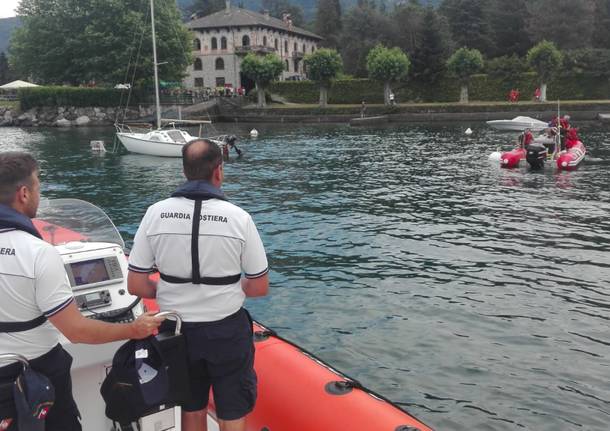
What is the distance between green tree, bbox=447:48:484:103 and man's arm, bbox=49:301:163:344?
66605 mm

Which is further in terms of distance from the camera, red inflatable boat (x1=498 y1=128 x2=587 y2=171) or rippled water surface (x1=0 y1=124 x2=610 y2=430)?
red inflatable boat (x1=498 y1=128 x2=587 y2=171)

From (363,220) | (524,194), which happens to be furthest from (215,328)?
(524,194)

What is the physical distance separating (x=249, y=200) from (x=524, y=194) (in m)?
9.35

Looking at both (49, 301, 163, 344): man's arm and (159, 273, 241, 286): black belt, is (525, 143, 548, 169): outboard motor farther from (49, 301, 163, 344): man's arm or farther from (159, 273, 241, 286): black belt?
(49, 301, 163, 344): man's arm

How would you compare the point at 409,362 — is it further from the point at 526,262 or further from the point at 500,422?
the point at 526,262

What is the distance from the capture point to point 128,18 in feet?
201

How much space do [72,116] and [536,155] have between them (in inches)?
2161

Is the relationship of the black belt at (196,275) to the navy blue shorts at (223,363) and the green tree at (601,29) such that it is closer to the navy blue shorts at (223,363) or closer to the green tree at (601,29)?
the navy blue shorts at (223,363)

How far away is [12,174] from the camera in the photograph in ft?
10.3

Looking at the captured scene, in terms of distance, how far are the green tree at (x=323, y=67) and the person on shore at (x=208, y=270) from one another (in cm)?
6501

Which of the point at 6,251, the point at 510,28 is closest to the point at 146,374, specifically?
the point at 6,251

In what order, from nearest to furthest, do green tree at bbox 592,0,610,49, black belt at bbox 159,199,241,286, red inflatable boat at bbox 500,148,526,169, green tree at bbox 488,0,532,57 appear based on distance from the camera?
black belt at bbox 159,199,241,286, red inflatable boat at bbox 500,148,526,169, green tree at bbox 592,0,610,49, green tree at bbox 488,0,532,57

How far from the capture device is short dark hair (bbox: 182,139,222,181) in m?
3.59

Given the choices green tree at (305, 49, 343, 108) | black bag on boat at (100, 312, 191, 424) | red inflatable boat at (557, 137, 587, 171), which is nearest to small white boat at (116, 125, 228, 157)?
red inflatable boat at (557, 137, 587, 171)
